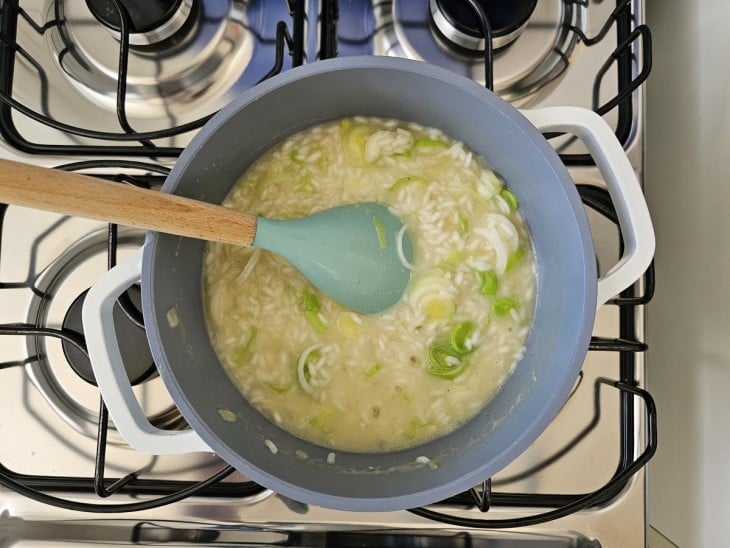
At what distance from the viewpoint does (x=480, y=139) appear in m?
1.14

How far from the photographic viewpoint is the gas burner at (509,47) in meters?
1.27

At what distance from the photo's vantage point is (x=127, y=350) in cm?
120

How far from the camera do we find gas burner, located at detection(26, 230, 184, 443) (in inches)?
47.6

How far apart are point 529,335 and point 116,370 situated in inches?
29.0

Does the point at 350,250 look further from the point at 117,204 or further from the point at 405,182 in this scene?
the point at 117,204

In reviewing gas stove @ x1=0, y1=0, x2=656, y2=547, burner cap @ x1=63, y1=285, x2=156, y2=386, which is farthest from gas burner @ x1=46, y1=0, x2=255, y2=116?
burner cap @ x1=63, y1=285, x2=156, y2=386

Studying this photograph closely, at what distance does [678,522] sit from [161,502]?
110cm

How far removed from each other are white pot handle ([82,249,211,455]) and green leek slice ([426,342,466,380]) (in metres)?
0.44

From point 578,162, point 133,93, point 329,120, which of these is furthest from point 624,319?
point 133,93

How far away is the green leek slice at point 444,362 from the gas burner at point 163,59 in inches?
26.4

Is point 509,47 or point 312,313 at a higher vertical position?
point 509,47

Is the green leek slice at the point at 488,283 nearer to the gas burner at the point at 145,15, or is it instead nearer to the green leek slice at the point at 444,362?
the green leek slice at the point at 444,362

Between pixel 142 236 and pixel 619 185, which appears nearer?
pixel 619 185

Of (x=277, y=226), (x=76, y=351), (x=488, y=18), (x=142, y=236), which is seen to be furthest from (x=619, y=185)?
(x=76, y=351)
